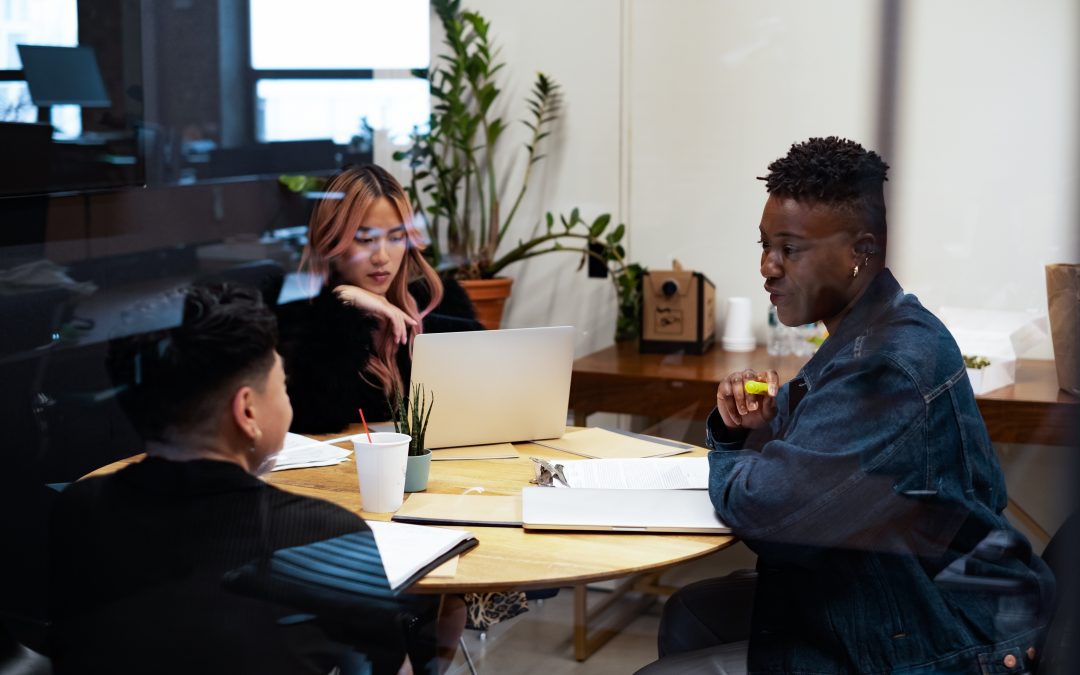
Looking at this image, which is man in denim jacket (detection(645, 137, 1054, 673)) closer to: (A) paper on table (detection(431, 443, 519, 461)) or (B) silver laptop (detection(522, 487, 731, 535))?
(B) silver laptop (detection(522, 487, 731, 535))

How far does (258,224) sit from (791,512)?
0.91 meters

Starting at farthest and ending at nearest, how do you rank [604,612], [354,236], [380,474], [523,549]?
[604,612], [354,236], [380,474], [523,549]

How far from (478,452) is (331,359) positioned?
429mm

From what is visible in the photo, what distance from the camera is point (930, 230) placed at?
2.05 meters

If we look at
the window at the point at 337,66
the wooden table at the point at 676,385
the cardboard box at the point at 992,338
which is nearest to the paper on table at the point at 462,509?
the wooden table at the point at 676,385

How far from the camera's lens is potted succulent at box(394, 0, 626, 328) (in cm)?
204

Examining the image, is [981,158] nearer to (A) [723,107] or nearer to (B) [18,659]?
(A) [723,107]

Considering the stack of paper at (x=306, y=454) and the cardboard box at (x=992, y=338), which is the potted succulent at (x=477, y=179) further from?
the cardboard box at (x=992, y=338)

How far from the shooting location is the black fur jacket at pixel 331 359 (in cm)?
152

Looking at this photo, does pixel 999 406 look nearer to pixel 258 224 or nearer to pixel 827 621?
pixel 827 621

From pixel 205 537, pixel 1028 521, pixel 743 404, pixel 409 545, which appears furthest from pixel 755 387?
pixel 205 537

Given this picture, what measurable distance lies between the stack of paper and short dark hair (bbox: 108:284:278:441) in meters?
0.18

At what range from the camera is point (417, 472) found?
1741 millimetres

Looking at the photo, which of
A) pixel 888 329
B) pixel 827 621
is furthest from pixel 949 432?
pixel 827 621
